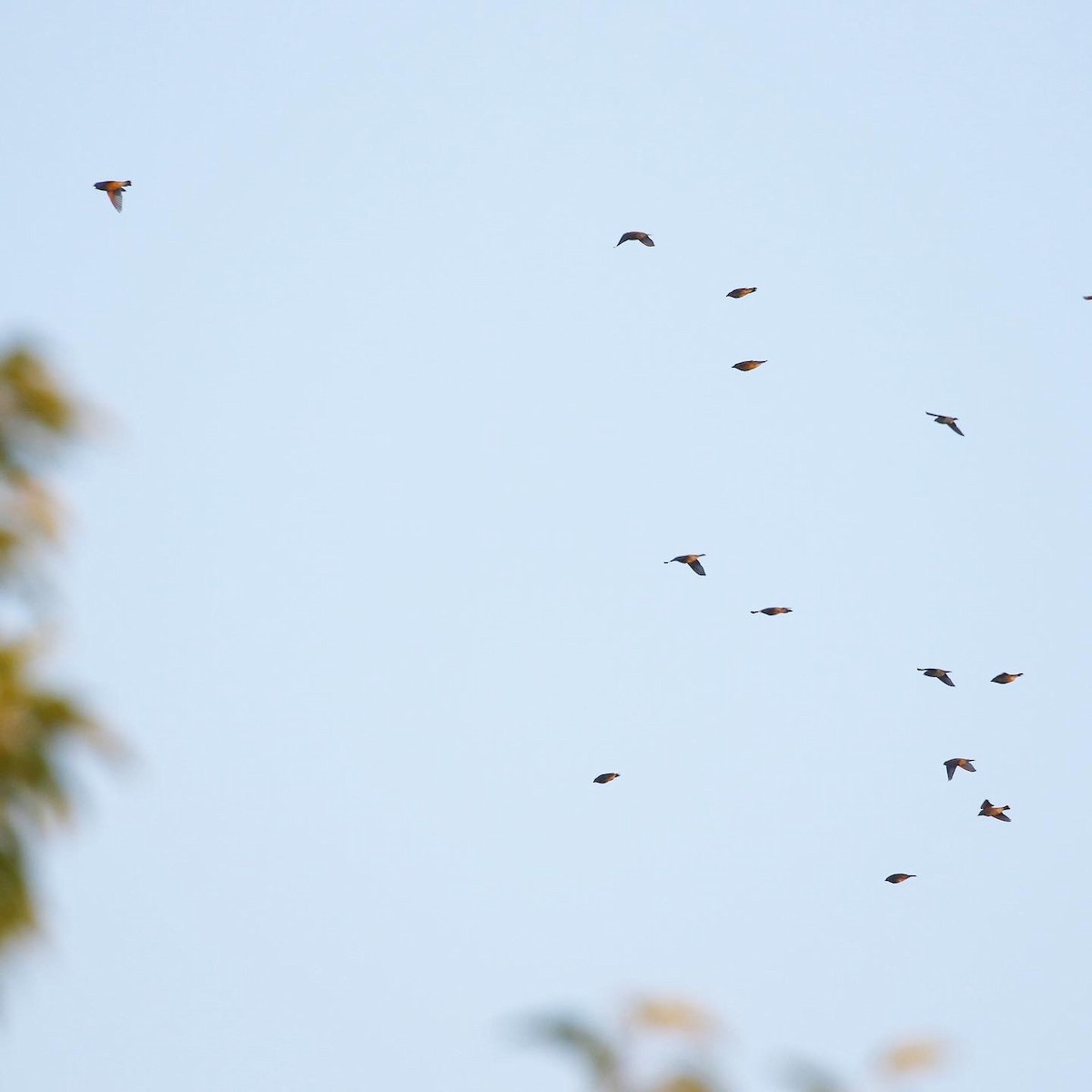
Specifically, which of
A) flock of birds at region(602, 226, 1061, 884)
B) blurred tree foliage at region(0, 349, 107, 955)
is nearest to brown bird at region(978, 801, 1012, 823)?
flock of birds at region(602, 226, 1061, 884)

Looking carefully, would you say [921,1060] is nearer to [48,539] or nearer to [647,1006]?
[647,1006]

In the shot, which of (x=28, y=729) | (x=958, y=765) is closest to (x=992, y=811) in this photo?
(x=958, y=765)

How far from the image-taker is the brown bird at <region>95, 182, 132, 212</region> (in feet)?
165

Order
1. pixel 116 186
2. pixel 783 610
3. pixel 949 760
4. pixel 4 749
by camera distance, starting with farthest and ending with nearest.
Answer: pixel 783 610 → pixel 949 760 → pixel 116 186 → pixel 4 749

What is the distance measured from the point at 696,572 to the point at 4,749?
4077 centimetres

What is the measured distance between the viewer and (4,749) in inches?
693

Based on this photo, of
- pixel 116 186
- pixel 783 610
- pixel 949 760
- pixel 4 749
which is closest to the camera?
pixel 4 749

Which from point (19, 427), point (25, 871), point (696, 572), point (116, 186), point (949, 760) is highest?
point (116, 186)

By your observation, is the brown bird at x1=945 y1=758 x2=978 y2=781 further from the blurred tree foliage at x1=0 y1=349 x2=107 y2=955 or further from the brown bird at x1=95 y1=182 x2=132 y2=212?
the blurred tree foliage at x1=0 y1=349 x2=107 y2=955

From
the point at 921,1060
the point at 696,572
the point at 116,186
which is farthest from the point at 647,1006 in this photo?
the point at 696,572

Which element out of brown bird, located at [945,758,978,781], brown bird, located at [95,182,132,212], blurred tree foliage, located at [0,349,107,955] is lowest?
blurred tree foliage, located at [0,349,107,955]

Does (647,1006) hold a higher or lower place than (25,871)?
lower

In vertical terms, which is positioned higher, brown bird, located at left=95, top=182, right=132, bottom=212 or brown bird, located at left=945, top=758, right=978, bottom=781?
brown bird, located at left=95, top=182, right=132, bottom=212

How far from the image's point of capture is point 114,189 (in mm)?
50438
